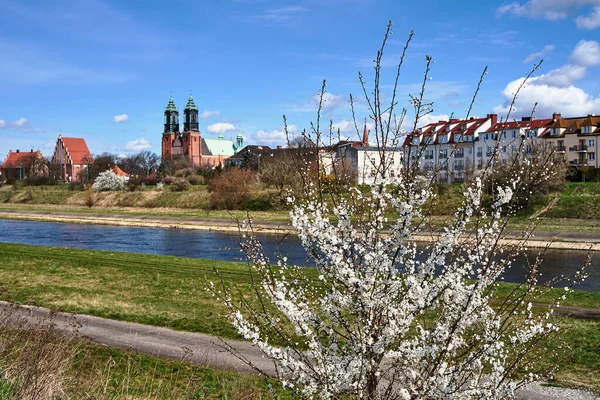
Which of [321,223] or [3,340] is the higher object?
[321,223]

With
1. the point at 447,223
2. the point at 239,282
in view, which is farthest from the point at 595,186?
the point at 447,223

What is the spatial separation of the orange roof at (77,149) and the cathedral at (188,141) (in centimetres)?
2091

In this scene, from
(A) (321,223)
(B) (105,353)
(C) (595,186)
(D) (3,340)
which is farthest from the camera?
(C) (595,186)

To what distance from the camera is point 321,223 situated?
543cm

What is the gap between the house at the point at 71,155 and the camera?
148 metres

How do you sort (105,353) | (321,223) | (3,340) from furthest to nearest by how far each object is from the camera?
(105,353), (3,340), (321,223)

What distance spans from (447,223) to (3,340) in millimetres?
7977

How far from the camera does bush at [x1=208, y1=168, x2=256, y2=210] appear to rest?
65938 mm

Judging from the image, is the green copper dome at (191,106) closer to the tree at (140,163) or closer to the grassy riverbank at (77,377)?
the tree at (140,163)

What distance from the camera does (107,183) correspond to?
87.2m

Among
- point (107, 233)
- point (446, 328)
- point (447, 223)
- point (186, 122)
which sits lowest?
point (107, 233)

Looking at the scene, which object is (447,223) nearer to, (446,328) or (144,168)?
(446,328)

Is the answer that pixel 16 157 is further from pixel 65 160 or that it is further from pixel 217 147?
pixel 217 147

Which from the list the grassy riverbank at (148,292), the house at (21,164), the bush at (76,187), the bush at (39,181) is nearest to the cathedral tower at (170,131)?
the house at (21,164)
